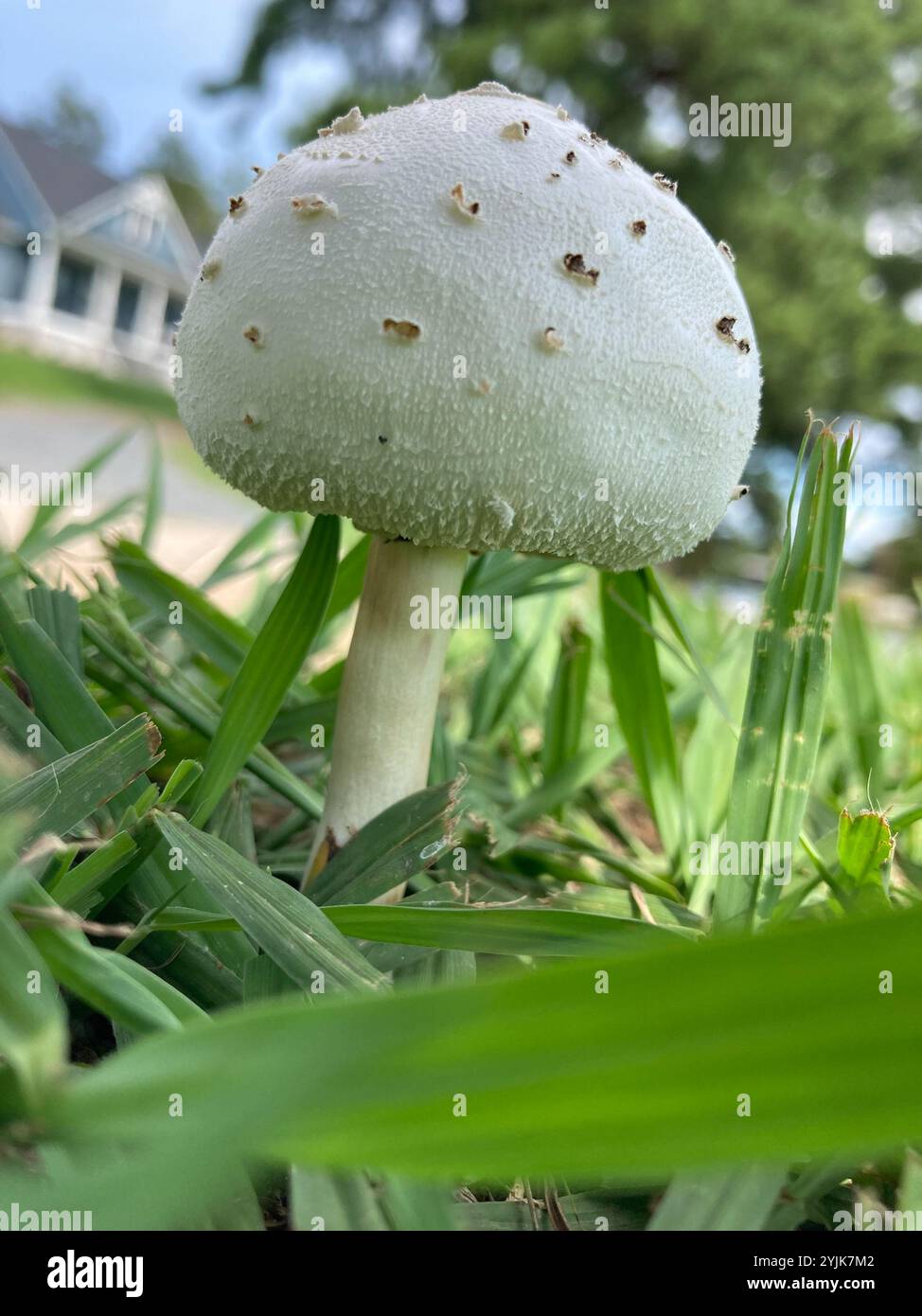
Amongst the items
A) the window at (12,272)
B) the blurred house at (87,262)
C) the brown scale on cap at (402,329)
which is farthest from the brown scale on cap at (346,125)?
the window at (12,272)

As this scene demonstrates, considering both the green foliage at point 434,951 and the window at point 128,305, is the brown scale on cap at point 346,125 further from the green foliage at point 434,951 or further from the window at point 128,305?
the window at point 128,305

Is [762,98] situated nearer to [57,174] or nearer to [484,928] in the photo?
[484,928]

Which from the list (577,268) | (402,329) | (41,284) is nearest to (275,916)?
(402,329)

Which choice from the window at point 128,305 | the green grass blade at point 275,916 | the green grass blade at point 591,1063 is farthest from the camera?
the window at point 128,305

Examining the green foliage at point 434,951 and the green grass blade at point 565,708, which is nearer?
the green foliage at point 434,951

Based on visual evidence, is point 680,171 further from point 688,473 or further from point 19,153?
point 19,153
